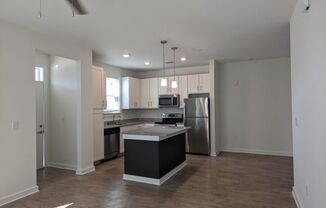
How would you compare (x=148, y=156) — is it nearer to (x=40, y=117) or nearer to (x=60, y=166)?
(x=60, y=166)

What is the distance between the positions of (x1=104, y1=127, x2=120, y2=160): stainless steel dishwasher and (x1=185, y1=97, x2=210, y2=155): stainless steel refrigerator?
6.42 ft

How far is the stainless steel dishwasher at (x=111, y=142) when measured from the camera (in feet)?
18.5

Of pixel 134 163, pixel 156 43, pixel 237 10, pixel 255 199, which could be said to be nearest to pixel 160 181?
pixel 134 163

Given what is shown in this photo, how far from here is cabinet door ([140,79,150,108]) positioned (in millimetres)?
7414

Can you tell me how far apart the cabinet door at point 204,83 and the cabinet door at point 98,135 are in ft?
9.60

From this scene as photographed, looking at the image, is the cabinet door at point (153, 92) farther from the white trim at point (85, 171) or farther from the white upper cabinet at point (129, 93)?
the white trim at point (85, 171)

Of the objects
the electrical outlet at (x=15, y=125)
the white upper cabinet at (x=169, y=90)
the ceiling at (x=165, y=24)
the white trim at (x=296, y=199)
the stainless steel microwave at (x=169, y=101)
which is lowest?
the white trim at (x=296, y=199)

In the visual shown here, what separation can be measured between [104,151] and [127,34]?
299 cm

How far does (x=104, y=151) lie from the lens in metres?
5.57

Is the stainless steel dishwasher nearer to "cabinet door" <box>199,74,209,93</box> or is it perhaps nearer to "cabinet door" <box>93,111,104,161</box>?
"cabinet door" <box>93,111,104,161</box>

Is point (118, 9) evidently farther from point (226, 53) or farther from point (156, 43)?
point (226, 53)

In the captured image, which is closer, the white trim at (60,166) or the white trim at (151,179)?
the white trim at (151,179)

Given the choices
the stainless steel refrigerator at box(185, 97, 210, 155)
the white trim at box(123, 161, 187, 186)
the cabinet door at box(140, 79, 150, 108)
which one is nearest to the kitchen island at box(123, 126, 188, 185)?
the white trim at box(123, 161, 187, 186)

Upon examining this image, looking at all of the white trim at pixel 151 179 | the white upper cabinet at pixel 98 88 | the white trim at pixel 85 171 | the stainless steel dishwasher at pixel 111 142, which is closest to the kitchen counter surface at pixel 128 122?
the stainless steel dishwasher at pixel 111 142
